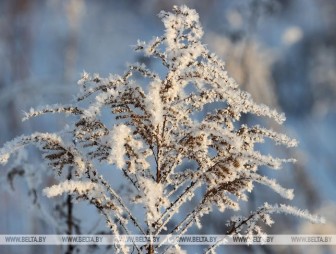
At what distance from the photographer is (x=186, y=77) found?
332 cm

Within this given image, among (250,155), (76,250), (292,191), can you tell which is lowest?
(292,191)

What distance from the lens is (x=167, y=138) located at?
3459 mm

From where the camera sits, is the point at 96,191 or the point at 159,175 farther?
the point at 159,175

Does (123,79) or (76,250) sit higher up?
(76,250)

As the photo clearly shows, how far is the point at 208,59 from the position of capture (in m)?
3.35

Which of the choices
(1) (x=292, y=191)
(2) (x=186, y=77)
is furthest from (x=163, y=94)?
(1) (x=292, y=191)

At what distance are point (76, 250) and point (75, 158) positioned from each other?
3.63 m

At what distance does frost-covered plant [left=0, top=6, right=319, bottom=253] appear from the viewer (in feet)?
10.5

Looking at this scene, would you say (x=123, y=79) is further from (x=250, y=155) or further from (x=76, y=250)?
(x=76, y=250)

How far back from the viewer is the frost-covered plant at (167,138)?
3191mm

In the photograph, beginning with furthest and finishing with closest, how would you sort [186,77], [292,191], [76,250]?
[76,250] → [186,77] → [292,191]

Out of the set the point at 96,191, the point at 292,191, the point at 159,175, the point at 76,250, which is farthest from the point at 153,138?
the point at 76,250

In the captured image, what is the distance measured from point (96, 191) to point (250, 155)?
886mm

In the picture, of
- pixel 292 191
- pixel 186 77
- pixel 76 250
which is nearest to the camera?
pixel 292 191
